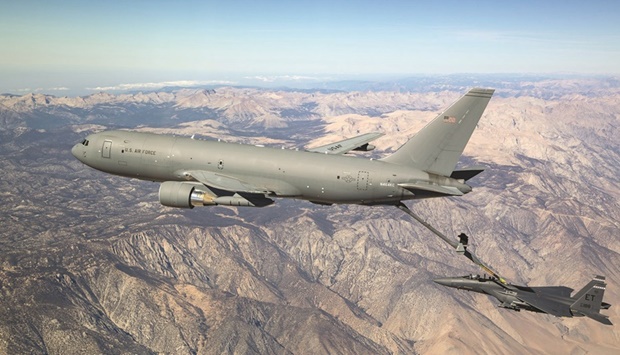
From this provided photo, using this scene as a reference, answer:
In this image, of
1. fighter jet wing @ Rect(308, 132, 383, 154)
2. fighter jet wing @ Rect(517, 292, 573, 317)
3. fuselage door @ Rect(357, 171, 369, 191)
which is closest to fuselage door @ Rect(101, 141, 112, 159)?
fighter jet wing @ Rect(308, 132, 383, 154)

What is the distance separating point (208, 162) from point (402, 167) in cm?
1812

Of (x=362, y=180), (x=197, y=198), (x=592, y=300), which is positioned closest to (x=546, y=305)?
(x=592, y=300)

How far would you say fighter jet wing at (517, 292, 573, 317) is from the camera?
42406 mm

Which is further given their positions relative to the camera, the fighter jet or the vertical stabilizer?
the vertical stabilizer

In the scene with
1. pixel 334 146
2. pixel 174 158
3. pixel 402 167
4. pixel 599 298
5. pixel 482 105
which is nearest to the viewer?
pixel 482 105

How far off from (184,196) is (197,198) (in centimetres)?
115

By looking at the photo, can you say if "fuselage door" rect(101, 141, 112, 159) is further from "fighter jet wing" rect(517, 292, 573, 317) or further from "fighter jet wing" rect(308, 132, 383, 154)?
"fighter jet wing" rect(517, 292, 573, 317)

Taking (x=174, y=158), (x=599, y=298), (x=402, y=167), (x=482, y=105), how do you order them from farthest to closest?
(x=599, y=298) → (x=174, y=158) → (x=402, y=167) → (x=482, y=105)

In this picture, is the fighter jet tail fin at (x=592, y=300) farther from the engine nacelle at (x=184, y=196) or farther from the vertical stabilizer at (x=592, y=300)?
the engine nacelle at (x=184, y=196)

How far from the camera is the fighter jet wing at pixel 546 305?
42406 millimetres

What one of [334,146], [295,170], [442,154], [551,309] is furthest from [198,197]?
[551,309]

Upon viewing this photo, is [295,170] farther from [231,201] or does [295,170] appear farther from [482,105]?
[482,105]

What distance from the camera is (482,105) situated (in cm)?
3609

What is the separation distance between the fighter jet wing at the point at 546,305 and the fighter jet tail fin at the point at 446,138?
18321 mm
